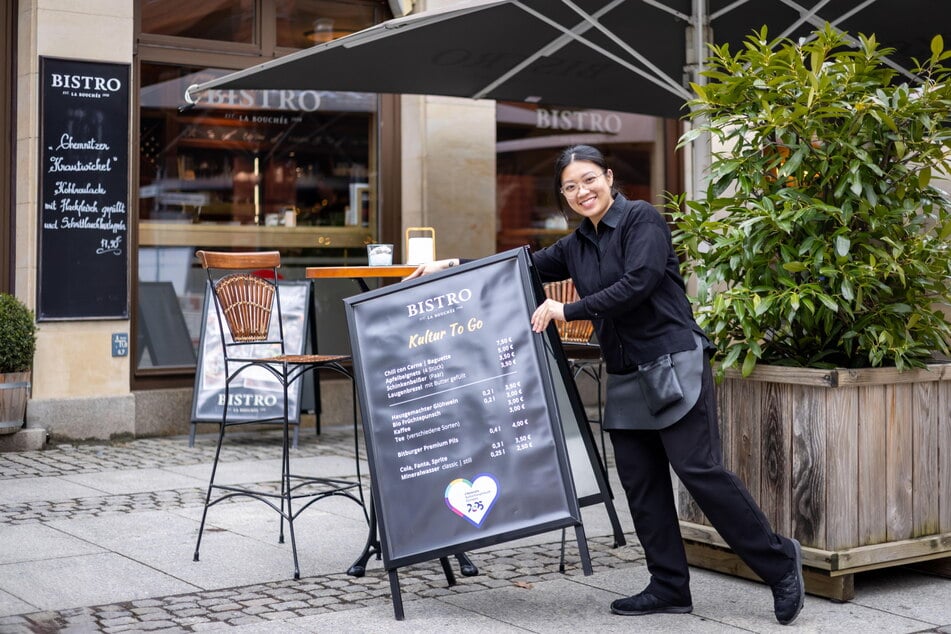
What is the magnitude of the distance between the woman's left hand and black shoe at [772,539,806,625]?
4.19 feet

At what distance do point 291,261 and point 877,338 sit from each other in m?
6.51

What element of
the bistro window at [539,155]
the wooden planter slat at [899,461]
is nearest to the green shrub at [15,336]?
the bistro window at [539,155]

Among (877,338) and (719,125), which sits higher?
(719,125)

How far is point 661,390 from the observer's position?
4641 millimetres

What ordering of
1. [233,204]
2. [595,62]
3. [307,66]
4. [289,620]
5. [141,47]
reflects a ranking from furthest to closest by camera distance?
[233,204] → [141,47] → [595,62] → [307,66] → [289,620]

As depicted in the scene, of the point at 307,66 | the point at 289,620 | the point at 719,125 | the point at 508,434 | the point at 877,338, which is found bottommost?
the point at 289,620

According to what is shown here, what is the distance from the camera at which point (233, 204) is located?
10.6m

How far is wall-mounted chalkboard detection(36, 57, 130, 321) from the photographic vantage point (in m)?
9.27

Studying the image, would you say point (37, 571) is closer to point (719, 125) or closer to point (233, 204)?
point (719, 125)

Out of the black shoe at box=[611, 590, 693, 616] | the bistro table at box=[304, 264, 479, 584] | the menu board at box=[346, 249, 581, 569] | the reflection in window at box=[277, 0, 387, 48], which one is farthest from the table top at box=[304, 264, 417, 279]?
the reflection in window at box=[277, 0, 387, 48]

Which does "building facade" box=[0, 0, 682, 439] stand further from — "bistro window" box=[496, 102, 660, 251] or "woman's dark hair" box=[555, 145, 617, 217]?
"woman's dark hair" box=[555, 145, 617, 217]

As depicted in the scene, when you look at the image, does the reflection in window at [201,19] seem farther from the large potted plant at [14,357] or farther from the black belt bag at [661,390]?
the black belt bag at [661,390]

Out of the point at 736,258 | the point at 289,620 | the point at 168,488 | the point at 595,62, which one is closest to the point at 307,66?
the point at 595,62

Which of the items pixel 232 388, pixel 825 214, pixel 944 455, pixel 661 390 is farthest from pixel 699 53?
pixel 232 388
